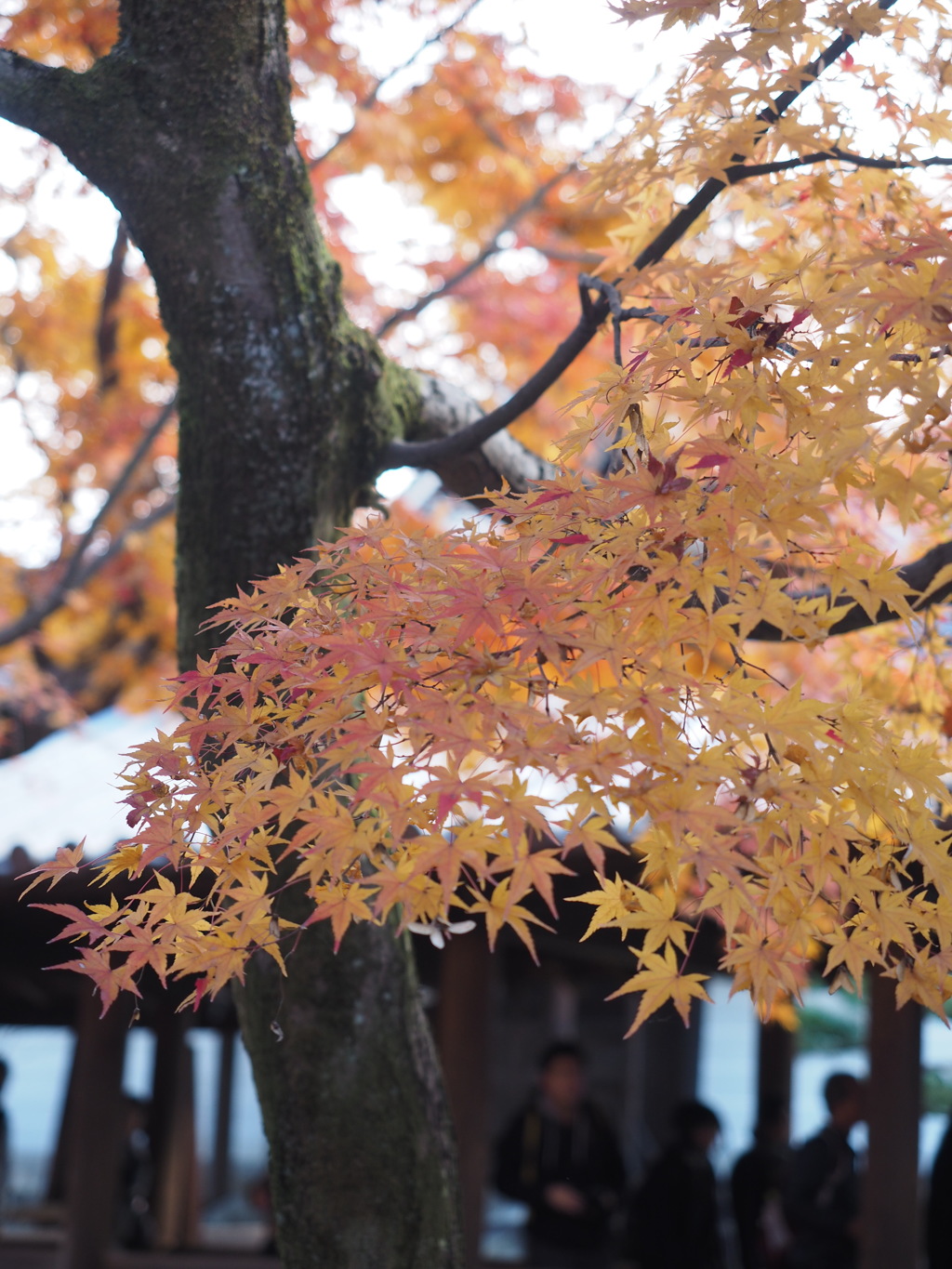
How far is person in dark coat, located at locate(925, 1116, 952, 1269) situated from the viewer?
473 cm

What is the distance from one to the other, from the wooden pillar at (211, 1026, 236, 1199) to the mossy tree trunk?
1226cm

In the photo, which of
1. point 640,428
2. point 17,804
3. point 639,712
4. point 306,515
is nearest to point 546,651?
point 639,712

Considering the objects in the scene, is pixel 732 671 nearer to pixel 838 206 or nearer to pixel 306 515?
pixel 306 515

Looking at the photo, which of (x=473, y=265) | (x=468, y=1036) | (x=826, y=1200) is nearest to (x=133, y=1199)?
(x=468, y=1036)

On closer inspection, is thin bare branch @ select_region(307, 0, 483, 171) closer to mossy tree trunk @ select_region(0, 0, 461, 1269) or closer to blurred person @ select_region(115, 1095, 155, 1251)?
mossy tree trunk @ select_region(0, 0, 461, 1269)

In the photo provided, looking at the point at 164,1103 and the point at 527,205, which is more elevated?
the point at 527,205

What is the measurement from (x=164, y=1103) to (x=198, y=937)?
8652mm

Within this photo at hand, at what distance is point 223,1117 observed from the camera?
569 inches

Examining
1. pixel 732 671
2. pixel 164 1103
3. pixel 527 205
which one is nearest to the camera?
pixel 732 671

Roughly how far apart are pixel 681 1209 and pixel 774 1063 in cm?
441

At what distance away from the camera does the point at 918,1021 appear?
4.93m

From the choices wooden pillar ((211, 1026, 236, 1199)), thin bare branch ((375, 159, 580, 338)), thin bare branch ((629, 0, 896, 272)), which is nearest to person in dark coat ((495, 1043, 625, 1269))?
thin bare branch ((375, 159, 580, 338))

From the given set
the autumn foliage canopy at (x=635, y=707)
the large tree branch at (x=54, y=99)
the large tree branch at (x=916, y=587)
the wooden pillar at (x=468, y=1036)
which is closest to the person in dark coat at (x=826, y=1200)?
the wooden pillar at (x=468, y=1036)

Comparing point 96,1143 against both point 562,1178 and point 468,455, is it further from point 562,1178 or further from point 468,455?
point 468,455
